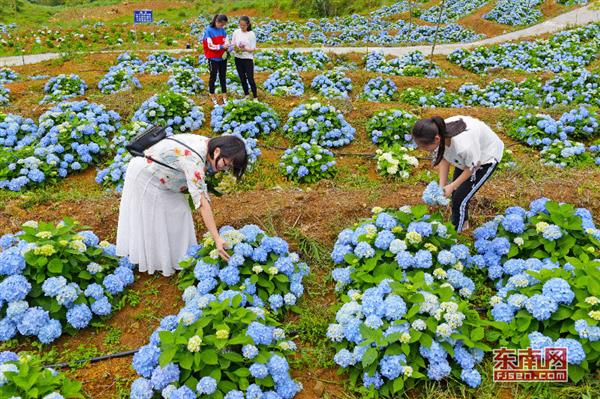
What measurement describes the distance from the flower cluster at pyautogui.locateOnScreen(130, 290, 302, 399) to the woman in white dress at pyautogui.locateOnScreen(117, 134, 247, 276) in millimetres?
700

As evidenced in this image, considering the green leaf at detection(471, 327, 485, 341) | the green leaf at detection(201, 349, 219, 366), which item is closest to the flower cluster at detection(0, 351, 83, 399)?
the green leaf at detection(201, 349, 219, 366)

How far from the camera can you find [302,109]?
8.12 m

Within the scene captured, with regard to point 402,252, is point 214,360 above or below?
below

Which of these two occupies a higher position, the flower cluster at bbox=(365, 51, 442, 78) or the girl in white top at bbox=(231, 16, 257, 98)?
the girl in white top at bbox=(231, 16, 257, 98)

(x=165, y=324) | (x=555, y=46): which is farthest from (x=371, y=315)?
(x=555, y=46)

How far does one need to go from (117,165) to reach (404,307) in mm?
5056

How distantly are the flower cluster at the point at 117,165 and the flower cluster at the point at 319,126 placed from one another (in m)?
2.51

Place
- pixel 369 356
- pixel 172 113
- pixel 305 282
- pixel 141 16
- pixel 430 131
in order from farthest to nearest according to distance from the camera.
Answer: pixel 141 16
pixel 172 113
pixel 305 282
pixel 430 131
pixel 369 356

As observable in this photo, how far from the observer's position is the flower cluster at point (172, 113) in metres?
8.05

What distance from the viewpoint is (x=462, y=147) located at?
377cm

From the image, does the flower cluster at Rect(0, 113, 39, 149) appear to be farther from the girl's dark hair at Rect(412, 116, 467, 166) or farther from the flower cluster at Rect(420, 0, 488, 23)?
the flower cluster at Rect(420, 0, 488, 23)

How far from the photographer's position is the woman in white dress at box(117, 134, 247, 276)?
3338 mm

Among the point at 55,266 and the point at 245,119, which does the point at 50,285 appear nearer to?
the point at 55,266

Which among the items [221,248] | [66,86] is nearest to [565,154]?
[221,248]
